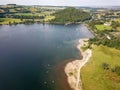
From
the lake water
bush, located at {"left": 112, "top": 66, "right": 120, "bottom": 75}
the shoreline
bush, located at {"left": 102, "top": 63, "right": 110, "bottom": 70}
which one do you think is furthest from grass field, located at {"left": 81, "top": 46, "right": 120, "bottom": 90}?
the lake water

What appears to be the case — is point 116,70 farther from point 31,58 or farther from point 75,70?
point 31,58

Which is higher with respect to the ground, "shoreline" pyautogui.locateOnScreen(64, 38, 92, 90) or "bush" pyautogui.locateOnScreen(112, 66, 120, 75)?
"bush" pyautogui.locateOnScreen(112, 66, 120, 75)

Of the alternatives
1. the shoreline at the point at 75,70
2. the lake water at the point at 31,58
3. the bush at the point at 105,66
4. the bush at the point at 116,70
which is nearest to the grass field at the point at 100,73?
the bush at the point at 105,66

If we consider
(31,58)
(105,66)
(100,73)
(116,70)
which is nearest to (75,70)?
(100,73)

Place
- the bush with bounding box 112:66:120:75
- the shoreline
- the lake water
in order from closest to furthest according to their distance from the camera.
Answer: the lake water
the shoreline
the bush with bounding box 112:66:120:75

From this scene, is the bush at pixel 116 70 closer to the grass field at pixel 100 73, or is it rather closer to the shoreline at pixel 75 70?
the grass field at pixel 100 73

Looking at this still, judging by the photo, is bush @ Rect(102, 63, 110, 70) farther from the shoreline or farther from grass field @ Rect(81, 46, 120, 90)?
the shoreline

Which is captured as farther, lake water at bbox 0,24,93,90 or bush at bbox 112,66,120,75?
bush at bbox 112,66,120,75

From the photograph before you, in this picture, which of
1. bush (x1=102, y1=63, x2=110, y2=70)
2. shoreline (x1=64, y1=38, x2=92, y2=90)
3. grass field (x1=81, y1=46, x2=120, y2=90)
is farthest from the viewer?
bush (x1=102, y1=63, x2=110, y2=70)
